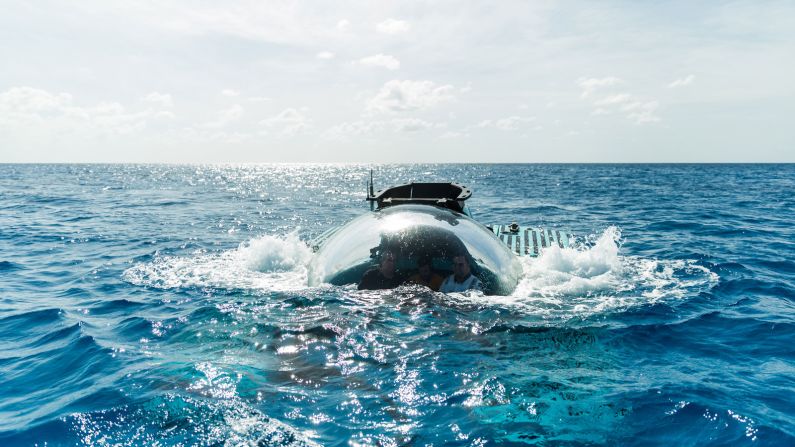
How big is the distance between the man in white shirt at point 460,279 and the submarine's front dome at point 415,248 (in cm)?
11

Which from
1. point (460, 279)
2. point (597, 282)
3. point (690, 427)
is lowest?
point (690, 427)

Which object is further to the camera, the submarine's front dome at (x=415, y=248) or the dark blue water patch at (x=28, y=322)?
the submarine's front dome at (x=415, y=248)

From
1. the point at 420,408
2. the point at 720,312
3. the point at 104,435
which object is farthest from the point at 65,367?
the point at 720,312

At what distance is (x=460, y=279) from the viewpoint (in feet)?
30.7

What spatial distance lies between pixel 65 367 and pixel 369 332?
4.56m

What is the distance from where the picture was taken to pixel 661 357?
7441 mm

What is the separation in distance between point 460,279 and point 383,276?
146 cm

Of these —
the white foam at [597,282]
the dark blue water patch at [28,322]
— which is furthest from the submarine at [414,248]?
the dark blue water patch at [28,322]

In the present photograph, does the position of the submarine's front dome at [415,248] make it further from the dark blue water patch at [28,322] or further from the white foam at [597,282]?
the dark blue water patch at [28,322]

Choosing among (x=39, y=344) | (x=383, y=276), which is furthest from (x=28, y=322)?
(x=383, y=276)

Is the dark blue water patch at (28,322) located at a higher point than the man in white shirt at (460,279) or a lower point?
lower

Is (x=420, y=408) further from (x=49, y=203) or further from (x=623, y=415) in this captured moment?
(x=49, y=203)

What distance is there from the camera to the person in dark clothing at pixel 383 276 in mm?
9391

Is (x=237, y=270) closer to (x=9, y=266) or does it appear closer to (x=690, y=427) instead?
(x=9, y=266)
